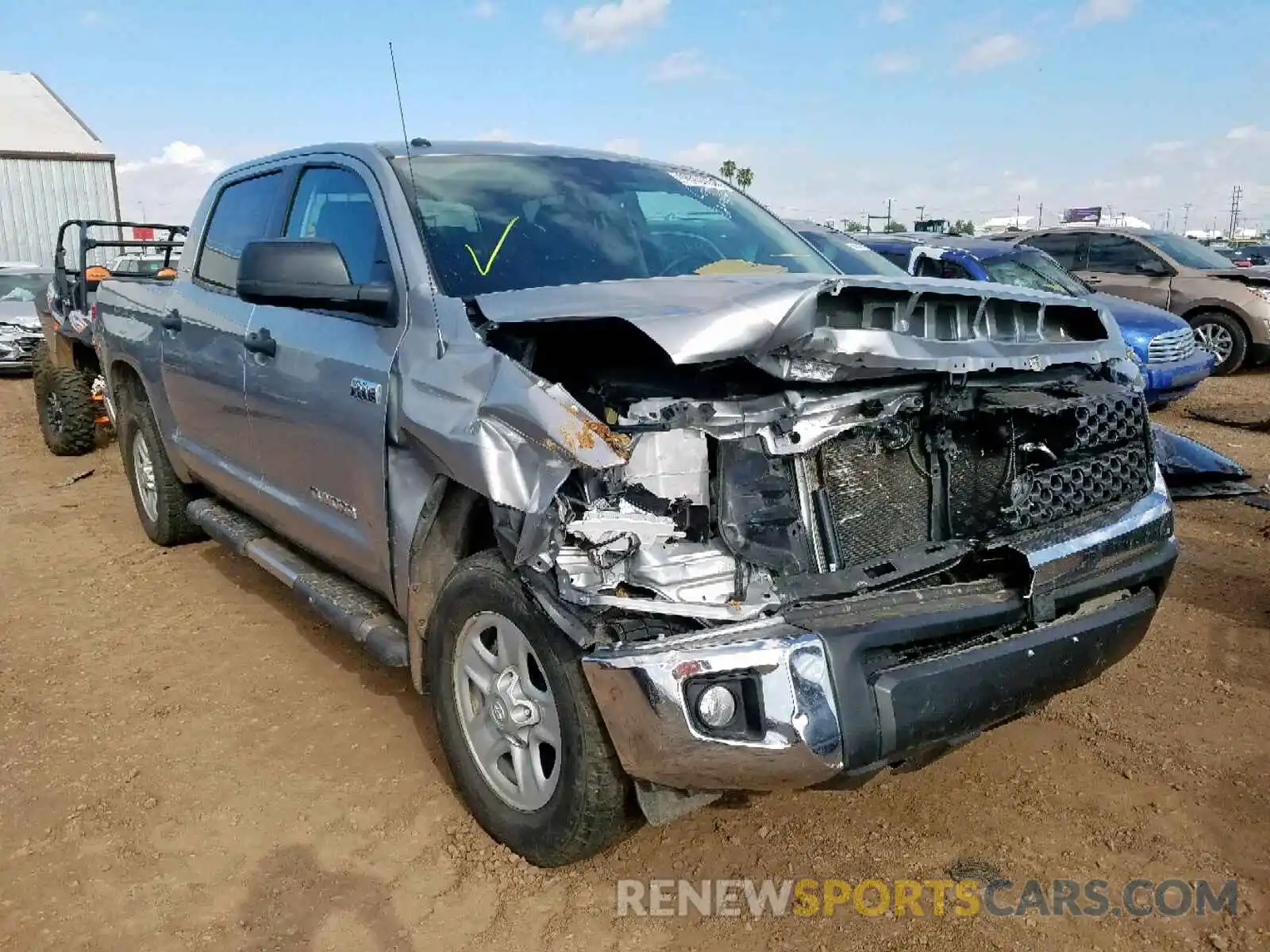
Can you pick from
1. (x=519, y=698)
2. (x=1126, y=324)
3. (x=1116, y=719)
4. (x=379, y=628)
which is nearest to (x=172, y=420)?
(x=379, y=628)

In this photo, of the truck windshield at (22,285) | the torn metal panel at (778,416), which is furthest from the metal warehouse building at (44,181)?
the torn metal panel at (778,416)

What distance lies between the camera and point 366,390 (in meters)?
3.04

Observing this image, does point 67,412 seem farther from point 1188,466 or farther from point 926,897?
point 1188,466

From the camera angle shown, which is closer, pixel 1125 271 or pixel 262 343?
pixel 262 343

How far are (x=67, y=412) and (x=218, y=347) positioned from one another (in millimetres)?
5137

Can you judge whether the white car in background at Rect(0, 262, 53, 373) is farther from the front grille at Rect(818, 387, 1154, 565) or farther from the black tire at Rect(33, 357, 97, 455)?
the front grille at Rect(818, 387, 1154, 565)

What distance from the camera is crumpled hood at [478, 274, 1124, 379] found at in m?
2.27

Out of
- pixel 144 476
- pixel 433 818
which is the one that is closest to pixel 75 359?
pixel 144 476

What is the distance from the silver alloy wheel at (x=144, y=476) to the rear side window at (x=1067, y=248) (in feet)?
34.7

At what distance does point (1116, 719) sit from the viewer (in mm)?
3492

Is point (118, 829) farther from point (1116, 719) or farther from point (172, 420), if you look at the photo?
point (1116, 719)

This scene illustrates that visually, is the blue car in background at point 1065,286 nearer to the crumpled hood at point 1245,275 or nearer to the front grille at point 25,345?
the crumpled hood at point 1245,275

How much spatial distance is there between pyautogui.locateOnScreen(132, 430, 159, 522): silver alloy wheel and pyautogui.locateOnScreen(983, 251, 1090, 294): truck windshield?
6.66 metres

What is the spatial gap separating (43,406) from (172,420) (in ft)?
15.5
